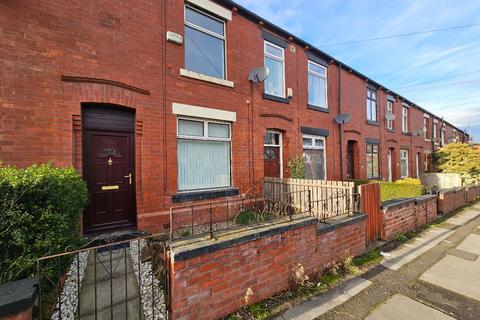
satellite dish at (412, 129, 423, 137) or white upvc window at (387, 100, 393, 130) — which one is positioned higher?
white upvc window at (387, 100, 393, 130)

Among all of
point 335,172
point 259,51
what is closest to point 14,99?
point 259,51

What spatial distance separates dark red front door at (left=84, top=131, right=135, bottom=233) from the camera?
4.59m

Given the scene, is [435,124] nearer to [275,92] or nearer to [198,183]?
[275,92]

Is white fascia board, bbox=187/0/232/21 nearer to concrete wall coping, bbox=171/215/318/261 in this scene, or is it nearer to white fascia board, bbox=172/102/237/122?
white fascia board, bbox=172/102/237/122

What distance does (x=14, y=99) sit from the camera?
384 cm

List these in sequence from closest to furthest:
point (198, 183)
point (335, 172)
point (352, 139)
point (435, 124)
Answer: point (198, 183) → point (335, 172) → point (352, 139) → point (435, 124)

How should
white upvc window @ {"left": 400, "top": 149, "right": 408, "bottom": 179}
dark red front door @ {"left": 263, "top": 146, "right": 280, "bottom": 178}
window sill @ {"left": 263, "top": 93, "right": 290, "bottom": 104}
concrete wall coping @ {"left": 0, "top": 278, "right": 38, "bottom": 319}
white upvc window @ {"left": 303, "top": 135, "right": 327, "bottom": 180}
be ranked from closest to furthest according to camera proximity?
concrete wall coping @ {"left": 0, "top": 278, "right": 38, "bottom": 319}, window sill @ {"left": 263, "top": 93, "right": 290, "bottom": 104}, dark red front door @ {"left": 263, "top": 146, "right": 280, "bottom": 178}, white upvc window @ {"left": 303, "top": 135, "right": 327, "bottom": 180}, white upvc window @ {"left": 400, "top": 149, "right": 408, "bottom": 179}

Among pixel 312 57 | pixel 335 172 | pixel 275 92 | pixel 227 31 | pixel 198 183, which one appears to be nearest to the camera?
pixel 198 183

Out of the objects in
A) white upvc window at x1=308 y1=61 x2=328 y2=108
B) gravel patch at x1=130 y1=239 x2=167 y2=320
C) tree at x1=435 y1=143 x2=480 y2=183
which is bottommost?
gravel patch at x1=130 y1=239 x2=167 y2=320

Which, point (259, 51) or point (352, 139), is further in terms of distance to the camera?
point (352, 139)

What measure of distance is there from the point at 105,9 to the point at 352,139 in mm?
10651

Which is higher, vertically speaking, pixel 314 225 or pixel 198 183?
pixel 198 183

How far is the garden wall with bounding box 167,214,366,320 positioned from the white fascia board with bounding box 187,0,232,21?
19.2 ft

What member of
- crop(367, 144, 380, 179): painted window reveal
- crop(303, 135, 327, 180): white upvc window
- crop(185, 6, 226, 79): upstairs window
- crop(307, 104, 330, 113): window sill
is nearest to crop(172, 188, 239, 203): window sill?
crop(185, 6, 226, 79): upstairs window
